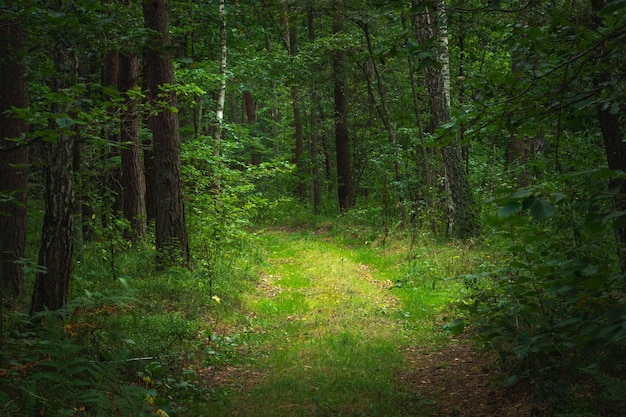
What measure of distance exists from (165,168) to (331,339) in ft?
16.3

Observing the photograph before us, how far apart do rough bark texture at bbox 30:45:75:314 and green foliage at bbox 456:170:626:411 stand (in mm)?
4629

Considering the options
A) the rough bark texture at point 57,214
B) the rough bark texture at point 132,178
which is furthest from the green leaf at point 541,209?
the rough bark texture at point 132,178

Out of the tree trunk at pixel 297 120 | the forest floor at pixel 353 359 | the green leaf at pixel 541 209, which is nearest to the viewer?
the green leaf at pixel 541 209

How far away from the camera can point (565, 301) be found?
11.4 feet

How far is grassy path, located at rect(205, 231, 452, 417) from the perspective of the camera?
5.59 m

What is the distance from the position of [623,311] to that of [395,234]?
13.0 meters

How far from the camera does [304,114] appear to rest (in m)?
31.8

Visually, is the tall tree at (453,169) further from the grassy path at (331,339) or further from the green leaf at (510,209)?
the green leaf at (510,209)

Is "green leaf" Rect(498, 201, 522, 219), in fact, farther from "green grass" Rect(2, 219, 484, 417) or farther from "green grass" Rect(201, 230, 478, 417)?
"green grass" Rect(201, 230, 478, 417)

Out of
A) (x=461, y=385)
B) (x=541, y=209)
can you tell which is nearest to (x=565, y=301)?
(x=541, y=209)

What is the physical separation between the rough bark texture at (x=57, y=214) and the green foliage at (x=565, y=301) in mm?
4629

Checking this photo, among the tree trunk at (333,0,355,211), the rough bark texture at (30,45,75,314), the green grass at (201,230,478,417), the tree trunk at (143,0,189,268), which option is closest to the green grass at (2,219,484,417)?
the green grass at (201,230,478,417)

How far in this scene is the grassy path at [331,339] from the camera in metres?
5.59

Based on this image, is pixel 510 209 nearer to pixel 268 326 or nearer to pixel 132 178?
pixel 268 326
